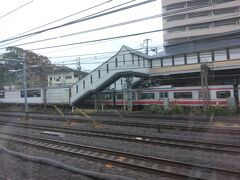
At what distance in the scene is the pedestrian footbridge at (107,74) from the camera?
32094 millimetres

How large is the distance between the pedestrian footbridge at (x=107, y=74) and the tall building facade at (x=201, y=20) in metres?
22.0

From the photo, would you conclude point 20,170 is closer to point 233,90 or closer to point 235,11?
point 233,90

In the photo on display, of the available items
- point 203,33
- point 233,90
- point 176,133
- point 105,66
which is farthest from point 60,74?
point 176,133

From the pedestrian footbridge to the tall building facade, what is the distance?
72.3 feet

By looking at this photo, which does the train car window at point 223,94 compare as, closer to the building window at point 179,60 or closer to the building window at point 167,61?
the building window at point 179,60

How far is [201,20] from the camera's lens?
2218 inches

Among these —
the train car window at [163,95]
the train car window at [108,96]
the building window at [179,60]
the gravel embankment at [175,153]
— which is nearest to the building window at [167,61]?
the building window at [179,60]

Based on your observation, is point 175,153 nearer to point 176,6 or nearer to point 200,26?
point 200,26

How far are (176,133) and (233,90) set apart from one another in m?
13.1

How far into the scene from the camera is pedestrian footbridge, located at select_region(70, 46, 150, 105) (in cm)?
3209

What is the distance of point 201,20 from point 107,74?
106ft

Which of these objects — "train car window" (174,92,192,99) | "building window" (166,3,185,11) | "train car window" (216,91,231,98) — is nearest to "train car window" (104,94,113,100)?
"train car window" (174,92,192,99)

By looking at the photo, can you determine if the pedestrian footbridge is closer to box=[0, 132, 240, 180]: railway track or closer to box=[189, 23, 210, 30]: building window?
box=[0, 132, 240, 180]: railway track

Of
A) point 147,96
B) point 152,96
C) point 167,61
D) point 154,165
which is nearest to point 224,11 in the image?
point 167,61
